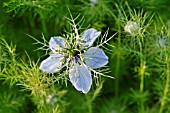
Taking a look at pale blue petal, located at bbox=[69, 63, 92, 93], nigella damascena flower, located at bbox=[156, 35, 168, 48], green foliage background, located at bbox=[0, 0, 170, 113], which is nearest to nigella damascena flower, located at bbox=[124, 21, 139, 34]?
green foliage background, located at bbox=[0, 0, 170, 113]

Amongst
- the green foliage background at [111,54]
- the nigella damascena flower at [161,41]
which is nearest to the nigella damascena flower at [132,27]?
the green foliage background at [111,54]

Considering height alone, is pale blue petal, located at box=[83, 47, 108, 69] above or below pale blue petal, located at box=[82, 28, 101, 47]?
below

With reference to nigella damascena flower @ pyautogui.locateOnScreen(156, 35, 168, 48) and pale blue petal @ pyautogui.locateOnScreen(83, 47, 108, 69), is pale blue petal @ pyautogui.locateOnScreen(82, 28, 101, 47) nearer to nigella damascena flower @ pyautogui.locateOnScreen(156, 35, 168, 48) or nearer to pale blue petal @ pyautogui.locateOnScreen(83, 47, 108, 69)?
pale blue petal @ pyautogui.locateOnScreen(83, 47, 108, 69)

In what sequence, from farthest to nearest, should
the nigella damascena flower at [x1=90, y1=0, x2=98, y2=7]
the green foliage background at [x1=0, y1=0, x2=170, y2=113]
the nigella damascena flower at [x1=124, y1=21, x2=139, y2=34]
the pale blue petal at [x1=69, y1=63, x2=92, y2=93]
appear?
1. the nigella damascena flower at [x1=90, y1=0, x2=98, y2=7]
2. the green foliage background at [x1=0, y1=0, x2=170, y2=113]
3. the nigella damascena flower at [x1=124, y1=21, x2=139, y2=34]
4. the pale blue petal at [x1=69, y1=63, x2=92, y2=93]

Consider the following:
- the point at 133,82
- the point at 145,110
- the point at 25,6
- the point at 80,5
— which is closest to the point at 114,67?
the point at 133,82

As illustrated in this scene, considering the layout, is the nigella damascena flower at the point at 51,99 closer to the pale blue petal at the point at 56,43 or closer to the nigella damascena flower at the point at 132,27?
the pale blue petal at the point at 56,43

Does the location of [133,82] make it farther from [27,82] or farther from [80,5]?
[27,82]
